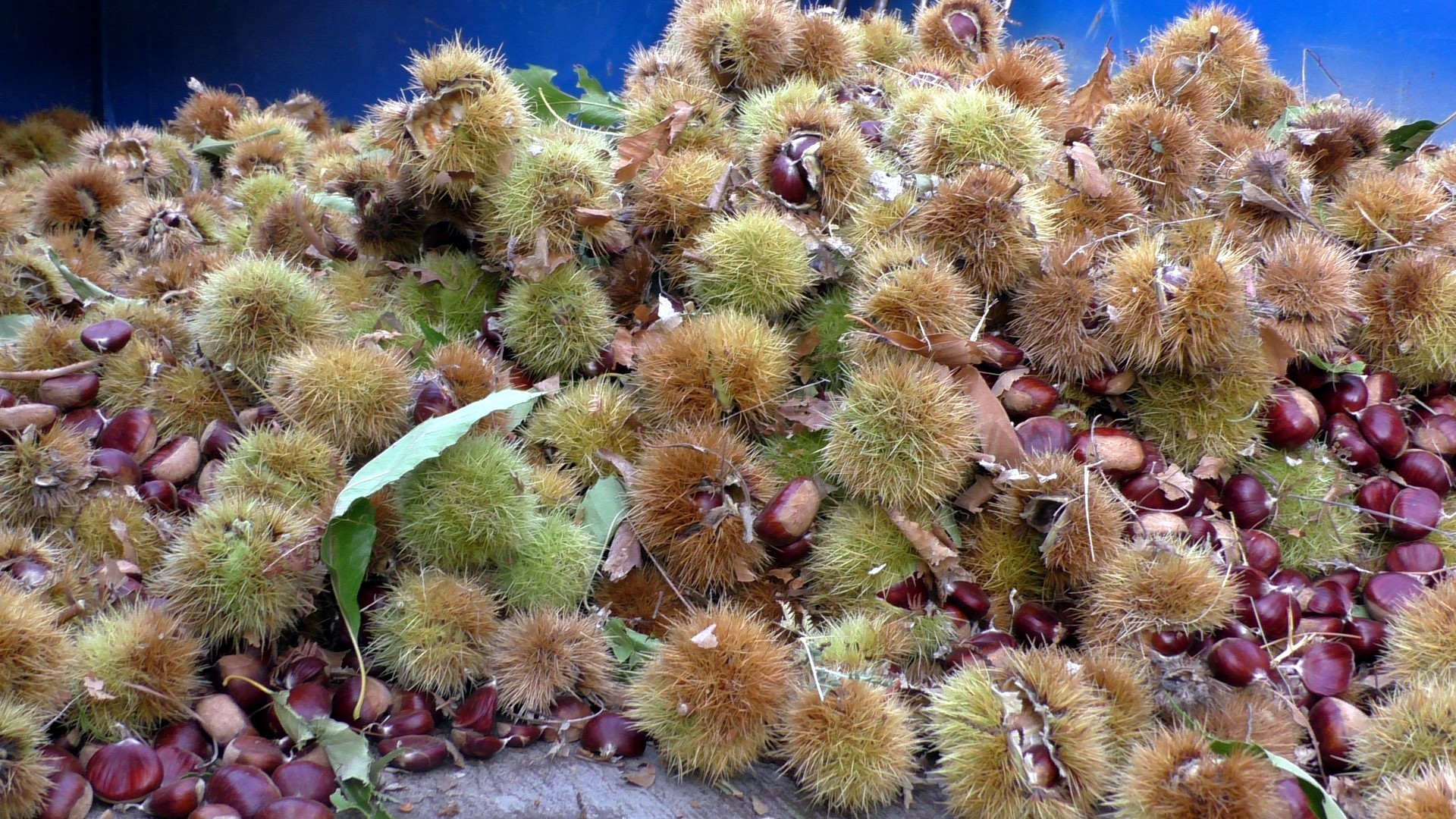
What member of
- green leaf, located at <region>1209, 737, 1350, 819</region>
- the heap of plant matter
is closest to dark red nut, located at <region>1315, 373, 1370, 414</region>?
the heap of plant matter

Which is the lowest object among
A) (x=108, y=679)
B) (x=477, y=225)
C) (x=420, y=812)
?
(x=420, y=812)

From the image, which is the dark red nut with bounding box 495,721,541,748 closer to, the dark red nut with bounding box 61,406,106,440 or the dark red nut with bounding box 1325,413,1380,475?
the dark red nut with bounding box 61,406,106,440

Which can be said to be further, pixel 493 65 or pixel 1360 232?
pixel 1360 232

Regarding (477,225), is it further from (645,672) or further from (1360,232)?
(1360,232)

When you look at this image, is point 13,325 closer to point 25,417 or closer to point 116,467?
point 25,417

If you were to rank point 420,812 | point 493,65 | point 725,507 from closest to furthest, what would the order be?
point 420,812 → point 725,507 → point 493,65

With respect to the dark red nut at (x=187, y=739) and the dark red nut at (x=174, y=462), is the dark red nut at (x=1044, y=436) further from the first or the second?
the dark red nut at (x=174, y=462)

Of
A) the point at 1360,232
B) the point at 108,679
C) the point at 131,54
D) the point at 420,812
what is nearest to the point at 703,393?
the point at 420,812

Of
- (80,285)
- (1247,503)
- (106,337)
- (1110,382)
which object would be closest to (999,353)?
(1110,382)
